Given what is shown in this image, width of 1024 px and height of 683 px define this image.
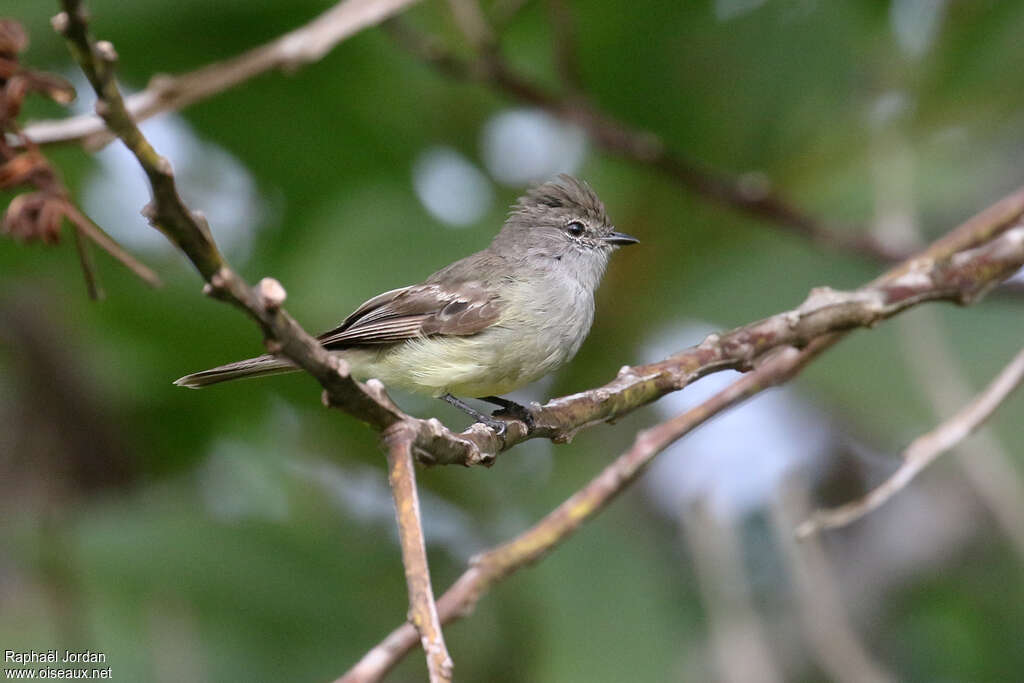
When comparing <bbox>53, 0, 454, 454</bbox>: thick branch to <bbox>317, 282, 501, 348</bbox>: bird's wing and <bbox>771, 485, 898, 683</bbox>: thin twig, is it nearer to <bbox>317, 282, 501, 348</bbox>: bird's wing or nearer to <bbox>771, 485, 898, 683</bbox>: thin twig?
<bbox>317, 282, 501, 348</bbox>: bird's wing

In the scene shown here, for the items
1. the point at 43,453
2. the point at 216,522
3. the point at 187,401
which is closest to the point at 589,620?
the point at 216,522

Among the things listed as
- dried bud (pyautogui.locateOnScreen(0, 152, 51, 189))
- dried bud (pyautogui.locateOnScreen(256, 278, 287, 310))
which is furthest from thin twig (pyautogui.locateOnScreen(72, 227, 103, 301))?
dried bud (pyautogui.locateOnScreen(256, 278, 287, 310))

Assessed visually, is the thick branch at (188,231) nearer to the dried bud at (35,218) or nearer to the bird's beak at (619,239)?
the dried bud at (35,218)

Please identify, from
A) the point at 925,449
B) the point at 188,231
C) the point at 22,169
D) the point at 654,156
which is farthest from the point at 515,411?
the point at 188,231

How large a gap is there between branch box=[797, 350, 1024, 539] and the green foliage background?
1.35m

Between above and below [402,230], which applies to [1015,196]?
below

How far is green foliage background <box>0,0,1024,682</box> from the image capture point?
4.67 metres

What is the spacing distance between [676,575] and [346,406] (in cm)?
343

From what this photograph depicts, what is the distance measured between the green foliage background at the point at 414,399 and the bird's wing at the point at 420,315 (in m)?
0.87

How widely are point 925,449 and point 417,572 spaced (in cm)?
183

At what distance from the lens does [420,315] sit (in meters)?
4.04

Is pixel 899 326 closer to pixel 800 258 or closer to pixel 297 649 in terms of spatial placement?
pixel 800 258

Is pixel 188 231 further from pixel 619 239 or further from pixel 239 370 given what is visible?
pixel 619 239

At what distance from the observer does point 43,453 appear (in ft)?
18.2
